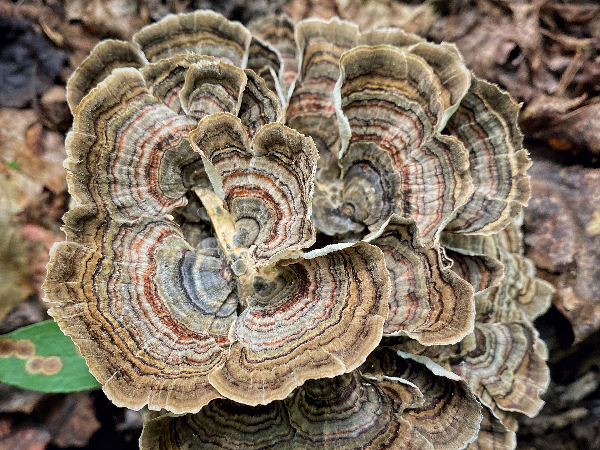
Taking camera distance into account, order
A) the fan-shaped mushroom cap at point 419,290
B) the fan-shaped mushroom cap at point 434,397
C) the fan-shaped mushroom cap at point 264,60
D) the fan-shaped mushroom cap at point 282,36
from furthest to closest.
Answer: the fan-shaped mushroom cap at point 282,36
the fan-shaped mushroom cap at point 264,60
the fan-shaped mushroom cap at point 434,397
the fan-shaped mushroom cap at point 419,290

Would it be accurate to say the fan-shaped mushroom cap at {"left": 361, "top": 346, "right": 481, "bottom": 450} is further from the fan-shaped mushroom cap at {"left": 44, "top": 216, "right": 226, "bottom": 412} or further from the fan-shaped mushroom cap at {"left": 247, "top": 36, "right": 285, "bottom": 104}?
the fan-shaped mushroom cap at {"left": 247, "top": 36, "right": 285, "bottom": 104}

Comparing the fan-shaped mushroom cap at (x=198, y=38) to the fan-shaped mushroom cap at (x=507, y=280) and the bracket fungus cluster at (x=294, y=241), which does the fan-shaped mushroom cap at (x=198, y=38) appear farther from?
the fan-shaped mushroom cap at (x=507, y=280)

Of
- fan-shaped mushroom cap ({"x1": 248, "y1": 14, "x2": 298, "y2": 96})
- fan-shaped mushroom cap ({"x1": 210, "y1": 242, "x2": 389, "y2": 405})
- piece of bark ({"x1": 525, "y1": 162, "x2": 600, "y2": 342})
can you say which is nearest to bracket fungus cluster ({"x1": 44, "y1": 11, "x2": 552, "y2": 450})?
fan-shaped mushroom cap ({"x1": 210, "y1": 242, "x2": 389, "y2": 405})

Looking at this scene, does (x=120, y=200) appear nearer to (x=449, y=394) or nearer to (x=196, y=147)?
(x=196, y=147)

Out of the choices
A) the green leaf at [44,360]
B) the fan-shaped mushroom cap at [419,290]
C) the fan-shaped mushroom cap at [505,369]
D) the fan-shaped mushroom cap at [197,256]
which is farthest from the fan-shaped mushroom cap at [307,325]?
the green leaf at [44,360]

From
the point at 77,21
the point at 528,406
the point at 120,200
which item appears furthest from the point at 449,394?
the point at 77,21

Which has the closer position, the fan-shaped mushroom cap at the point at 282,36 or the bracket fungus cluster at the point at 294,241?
the bracket fungus cluster at the point at 294,241
